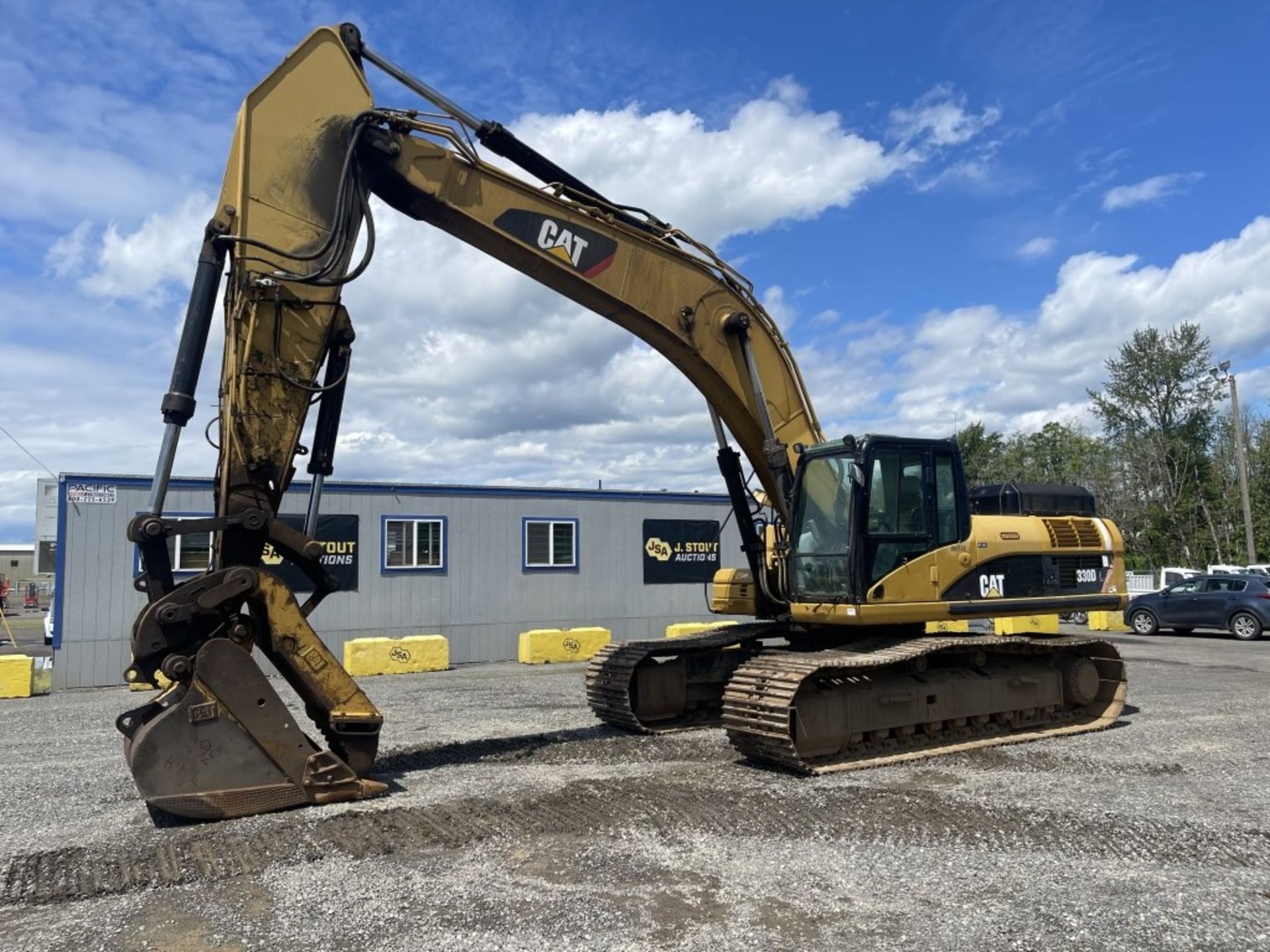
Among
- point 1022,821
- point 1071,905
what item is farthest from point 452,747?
point 1071,905

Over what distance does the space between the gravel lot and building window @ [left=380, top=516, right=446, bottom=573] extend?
8.18 m

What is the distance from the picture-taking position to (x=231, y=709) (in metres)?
6.49

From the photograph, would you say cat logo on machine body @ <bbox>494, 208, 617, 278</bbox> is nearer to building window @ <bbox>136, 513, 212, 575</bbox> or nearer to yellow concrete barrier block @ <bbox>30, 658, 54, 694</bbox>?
building window @ <bbox>136, 513, 212, 575</bbox>

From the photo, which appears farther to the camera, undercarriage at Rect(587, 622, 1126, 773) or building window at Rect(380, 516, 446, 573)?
building window at Rect(380, 516, 446, 573)

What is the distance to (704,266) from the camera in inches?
370

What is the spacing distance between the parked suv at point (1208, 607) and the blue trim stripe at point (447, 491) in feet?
37.5

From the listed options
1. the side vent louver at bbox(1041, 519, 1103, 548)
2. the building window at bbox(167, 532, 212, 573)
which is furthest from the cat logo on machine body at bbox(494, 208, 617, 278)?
the building window at bbox(167, 532, 212, 573)

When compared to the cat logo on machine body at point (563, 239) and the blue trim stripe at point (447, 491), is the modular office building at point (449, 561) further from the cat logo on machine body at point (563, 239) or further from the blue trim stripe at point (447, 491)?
the cat logo on machine body at point (563, 239)

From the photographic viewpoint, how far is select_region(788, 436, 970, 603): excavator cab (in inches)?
346

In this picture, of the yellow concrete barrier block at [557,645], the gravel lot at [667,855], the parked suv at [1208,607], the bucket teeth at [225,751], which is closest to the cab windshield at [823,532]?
the gravel lot at [667,855]

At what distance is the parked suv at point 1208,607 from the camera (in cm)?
2216

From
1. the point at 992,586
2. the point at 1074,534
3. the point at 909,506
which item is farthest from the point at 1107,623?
the point at 909,506

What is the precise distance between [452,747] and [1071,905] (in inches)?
229

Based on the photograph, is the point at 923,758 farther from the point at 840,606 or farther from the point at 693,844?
the point at 693,844
